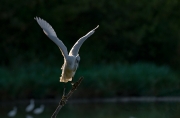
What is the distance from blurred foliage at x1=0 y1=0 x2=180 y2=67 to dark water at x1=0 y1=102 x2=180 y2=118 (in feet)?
14.0

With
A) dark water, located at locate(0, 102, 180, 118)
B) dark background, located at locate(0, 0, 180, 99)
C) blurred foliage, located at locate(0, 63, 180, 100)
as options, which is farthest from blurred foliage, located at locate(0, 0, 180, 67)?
dark water, located at locate(0, 102, 180, 118)

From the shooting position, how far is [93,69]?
23500 millimetres

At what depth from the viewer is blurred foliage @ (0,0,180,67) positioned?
962 inches

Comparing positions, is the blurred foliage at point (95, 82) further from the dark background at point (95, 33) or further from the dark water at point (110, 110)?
the dark water at point (110, 110)

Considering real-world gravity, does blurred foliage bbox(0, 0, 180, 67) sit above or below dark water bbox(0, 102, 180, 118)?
above

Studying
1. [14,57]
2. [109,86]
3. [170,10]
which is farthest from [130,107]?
[170,10]

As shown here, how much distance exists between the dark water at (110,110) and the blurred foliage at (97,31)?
14.0 feet

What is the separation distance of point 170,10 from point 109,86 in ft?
28.0

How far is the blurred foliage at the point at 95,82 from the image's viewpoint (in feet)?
68.1

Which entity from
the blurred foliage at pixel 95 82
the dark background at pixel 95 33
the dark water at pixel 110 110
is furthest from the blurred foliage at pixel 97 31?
the dark water at pixel 110 110

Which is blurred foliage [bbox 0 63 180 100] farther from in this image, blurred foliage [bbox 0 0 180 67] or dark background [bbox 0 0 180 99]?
blurred foliage [bbox 0 0 180 67]

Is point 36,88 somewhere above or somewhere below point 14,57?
below

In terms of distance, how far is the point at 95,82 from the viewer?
21.1 meters

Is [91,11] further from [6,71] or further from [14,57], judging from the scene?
[6,71]
